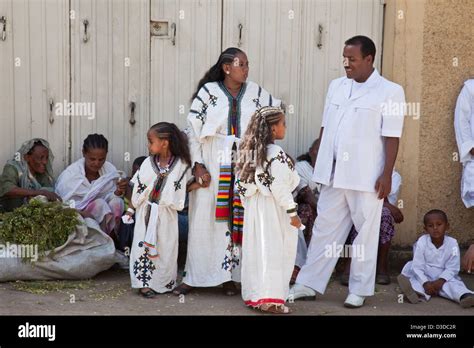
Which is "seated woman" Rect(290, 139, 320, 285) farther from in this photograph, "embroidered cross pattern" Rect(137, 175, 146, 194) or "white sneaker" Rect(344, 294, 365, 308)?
"embroidered cross pattern" Rect(137, 175, 146, 194)

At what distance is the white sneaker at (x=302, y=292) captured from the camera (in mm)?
6914

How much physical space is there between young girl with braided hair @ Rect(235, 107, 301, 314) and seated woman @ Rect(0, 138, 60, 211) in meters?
1.96

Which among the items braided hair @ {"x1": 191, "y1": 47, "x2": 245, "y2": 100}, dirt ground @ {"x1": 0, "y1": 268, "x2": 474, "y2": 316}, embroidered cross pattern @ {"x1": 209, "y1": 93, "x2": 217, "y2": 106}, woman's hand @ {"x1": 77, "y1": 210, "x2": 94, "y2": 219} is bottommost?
dirt ground @ {"x1": 0, "y1": 268, "x2": 474, "y2": 316}

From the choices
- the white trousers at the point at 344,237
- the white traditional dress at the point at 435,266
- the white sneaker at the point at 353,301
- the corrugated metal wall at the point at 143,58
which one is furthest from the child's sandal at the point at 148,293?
the white traditional dress at the point at 435,266

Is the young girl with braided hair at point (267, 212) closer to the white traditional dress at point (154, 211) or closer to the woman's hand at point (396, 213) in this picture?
the white traditional dress at point (154, 211)

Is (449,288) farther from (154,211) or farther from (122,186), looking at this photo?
(122,186)

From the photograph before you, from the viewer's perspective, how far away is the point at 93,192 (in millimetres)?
7781

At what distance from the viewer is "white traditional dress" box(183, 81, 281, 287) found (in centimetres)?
696

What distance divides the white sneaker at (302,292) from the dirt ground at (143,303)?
5cm

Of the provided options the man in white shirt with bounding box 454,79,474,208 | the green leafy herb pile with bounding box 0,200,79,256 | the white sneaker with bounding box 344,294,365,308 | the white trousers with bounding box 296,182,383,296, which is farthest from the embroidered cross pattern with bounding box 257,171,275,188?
the man in white shirt with bounding box 454,79,474,208

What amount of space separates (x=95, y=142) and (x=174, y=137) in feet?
3.88

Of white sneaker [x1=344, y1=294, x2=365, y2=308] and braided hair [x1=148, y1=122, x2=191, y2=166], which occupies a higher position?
braided hair [x1=148, y1=122, x2=191, y2=166]

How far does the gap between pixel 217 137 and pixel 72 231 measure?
133cm

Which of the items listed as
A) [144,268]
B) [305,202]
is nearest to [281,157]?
[144,268]
